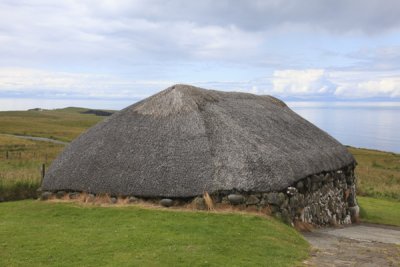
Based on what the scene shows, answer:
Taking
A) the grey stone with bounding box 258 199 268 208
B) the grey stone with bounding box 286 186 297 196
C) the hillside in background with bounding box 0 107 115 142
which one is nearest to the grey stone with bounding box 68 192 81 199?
the grey stone with bounding box 258 199 268 208

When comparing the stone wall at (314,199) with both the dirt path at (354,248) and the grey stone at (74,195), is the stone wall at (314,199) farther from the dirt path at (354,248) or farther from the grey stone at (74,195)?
the grey stone at (74,195)

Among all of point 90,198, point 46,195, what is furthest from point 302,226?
point 46,195

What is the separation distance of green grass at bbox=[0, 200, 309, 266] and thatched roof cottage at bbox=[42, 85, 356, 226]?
1.34m

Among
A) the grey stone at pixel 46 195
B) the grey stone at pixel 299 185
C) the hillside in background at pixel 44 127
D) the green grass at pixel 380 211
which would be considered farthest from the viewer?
the hillside in background at pixel 44 127

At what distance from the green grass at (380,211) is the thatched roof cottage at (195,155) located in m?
2.27

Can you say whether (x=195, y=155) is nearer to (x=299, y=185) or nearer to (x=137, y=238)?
(x=299, y=185)

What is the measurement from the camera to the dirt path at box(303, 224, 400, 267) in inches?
424

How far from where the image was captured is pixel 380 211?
24250 mm

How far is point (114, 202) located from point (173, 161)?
8.27ft

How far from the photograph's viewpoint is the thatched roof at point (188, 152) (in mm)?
15406

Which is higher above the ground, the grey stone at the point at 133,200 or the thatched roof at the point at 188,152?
the thatched roof at the point at 188,152

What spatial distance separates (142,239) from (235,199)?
14.7 ft

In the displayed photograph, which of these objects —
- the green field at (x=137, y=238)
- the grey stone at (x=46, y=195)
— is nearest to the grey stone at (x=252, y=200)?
the green field at (x=137, y=238)

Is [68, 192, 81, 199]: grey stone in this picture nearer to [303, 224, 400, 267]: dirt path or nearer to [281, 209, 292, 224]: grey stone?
[281, 209, 292, 224]: grey stone
